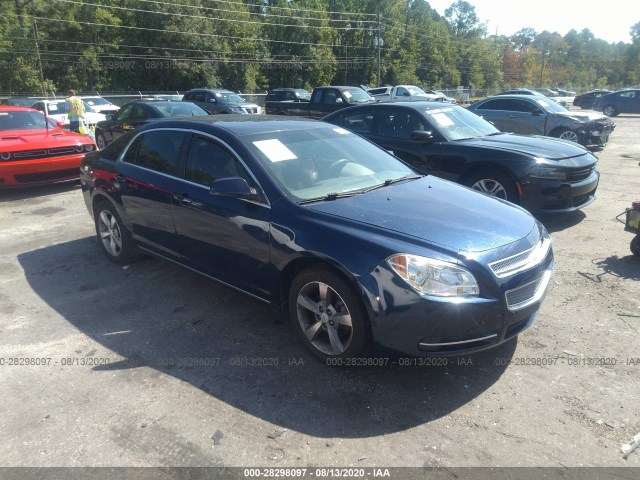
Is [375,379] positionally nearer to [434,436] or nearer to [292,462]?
[434,436]

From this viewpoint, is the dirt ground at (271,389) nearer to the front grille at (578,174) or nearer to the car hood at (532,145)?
the front grille at (578,174)

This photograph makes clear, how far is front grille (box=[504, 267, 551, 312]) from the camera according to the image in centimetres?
309

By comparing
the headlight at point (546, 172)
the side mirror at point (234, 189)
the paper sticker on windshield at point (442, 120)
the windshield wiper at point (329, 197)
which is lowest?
the headlight at point (546, 172)

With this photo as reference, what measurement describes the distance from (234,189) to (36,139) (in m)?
7.31

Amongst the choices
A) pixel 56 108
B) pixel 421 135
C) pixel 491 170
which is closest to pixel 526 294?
pixel 491 170

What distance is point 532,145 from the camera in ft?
22.4

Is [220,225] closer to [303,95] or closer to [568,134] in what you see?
[568,134]

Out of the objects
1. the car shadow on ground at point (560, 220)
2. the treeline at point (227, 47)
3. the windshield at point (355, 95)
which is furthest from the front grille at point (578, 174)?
the treeline at point (227, 47)

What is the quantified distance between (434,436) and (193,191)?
275 centimetres

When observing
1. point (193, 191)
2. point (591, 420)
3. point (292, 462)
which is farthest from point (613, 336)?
point (193, 191)

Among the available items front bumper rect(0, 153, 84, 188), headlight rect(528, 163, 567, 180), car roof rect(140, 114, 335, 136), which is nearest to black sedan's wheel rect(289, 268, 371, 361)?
car roof rect(140, 114, 335, 136)

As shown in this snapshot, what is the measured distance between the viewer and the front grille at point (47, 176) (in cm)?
868

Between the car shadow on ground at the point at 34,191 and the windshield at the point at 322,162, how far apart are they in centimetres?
711

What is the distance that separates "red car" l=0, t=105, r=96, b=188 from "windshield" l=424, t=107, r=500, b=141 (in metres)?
6.62
